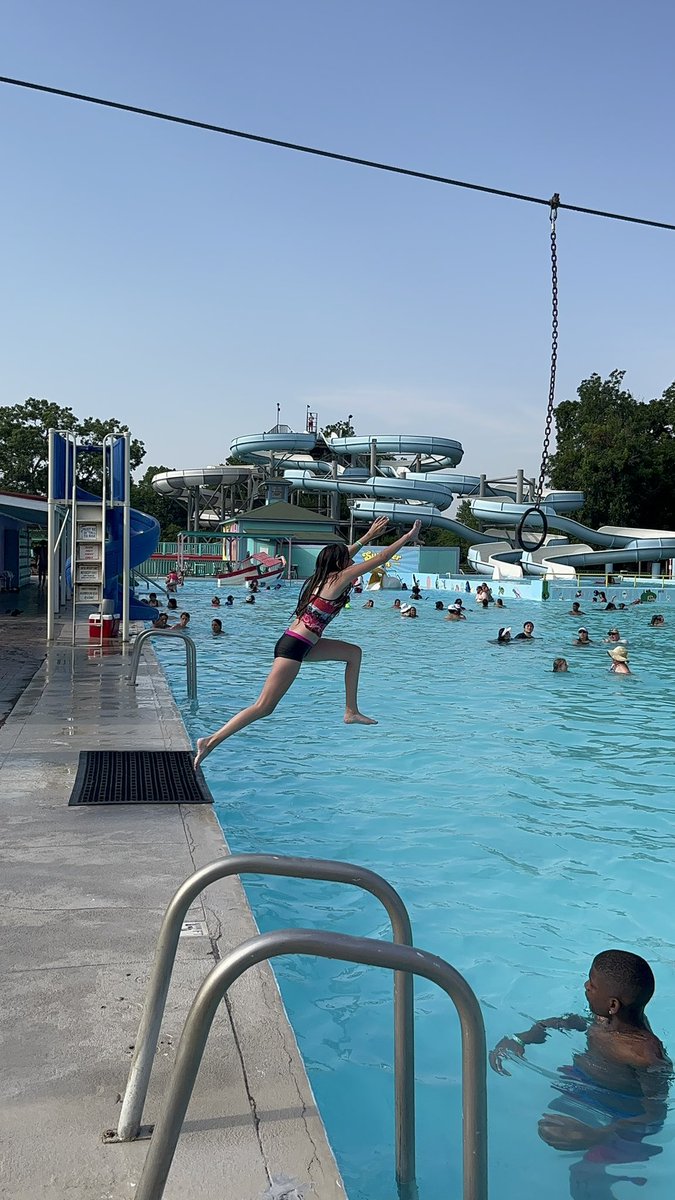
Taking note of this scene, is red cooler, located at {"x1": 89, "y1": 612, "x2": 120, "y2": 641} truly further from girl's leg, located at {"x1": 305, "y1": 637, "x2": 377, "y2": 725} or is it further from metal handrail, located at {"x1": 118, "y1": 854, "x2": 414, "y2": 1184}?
metal handrail, located at {"x1": 118, "y1": 854, "x2": 414, "y2": 1184}

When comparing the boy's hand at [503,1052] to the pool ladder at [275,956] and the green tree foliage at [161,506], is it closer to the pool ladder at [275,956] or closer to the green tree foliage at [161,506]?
the pool ladder at [275,956]

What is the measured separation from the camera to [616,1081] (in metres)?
3.84

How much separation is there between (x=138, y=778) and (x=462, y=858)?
2472 mm

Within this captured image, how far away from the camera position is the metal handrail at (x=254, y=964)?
1.99 m

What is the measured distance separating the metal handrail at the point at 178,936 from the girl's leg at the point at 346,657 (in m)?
2.95

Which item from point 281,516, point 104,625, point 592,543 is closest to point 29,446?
point 281,516

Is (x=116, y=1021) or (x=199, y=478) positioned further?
Answer: (x=199, y=478)

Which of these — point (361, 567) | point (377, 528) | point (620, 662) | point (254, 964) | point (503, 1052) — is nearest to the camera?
point (254, 964)

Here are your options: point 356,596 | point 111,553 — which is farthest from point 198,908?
point 356,596

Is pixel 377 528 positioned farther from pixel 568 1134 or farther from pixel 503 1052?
pixel 568 1134

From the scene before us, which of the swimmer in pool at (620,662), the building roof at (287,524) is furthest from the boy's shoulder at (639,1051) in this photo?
the building roof at (287,524)

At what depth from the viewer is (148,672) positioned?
13234mm

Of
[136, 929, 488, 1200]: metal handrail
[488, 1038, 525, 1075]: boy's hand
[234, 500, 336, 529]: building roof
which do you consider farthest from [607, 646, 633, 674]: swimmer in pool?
[234, 500, 336, 529]: building roof

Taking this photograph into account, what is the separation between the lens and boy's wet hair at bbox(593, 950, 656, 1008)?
3.69 m
